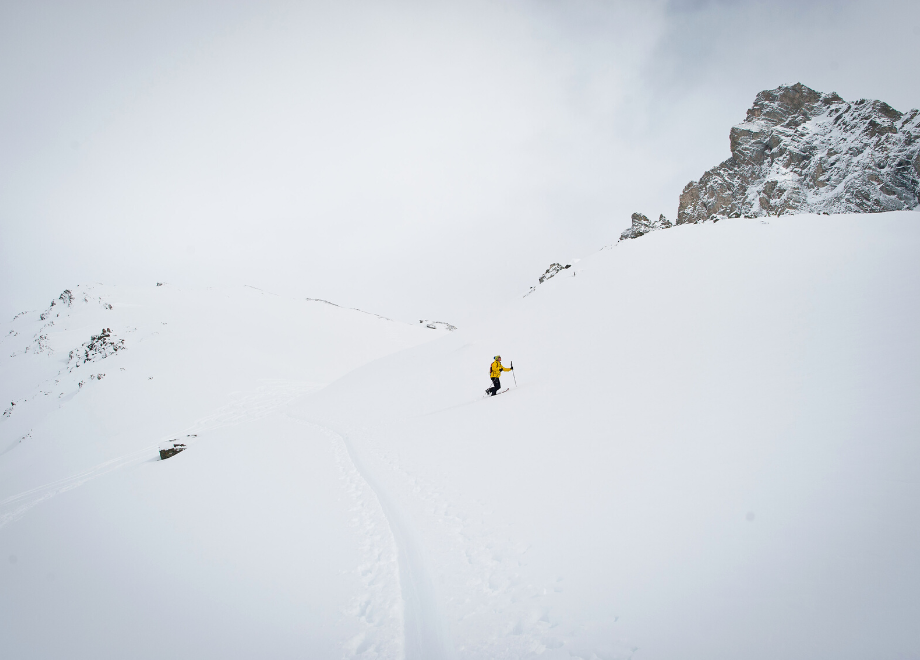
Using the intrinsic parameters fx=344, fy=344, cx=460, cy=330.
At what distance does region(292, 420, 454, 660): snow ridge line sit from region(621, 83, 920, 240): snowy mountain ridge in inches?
1523

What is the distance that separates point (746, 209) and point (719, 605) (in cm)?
8881

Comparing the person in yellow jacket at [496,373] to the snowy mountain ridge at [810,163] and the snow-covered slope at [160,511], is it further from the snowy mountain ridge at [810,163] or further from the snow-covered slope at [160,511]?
the snowy mountain ridge at [810,163]

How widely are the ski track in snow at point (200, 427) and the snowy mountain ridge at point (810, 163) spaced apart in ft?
124

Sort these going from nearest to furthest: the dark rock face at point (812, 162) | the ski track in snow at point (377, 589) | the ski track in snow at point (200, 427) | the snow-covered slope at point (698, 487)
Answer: the snow-covered slope at point (698, 487), the ski track in snow at point (377, 589), the ski track in snow at point (200, 427), the dark rock face at point (812, 162)

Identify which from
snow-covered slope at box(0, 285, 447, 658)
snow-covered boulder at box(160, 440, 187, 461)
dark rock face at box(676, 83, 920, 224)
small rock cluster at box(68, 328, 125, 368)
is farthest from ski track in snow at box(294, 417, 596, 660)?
dark rock face at box(676, 83, 920, 224)

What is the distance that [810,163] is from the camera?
205 feet

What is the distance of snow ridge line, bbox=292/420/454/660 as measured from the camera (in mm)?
3934

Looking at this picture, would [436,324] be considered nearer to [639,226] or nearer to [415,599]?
[639,226]

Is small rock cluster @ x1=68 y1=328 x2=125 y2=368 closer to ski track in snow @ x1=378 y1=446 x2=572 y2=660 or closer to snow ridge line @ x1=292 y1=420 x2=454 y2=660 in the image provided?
snow ridge line @ x1=292 y1=420 x2=454 y2=660

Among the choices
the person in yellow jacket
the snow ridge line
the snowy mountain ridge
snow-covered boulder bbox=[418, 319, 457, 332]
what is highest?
the snowy mountain ridge

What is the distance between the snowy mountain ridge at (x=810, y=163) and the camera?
45656 mm

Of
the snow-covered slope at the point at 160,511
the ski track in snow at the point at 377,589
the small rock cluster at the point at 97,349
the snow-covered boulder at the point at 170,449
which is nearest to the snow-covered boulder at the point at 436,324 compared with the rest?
the snow-covered slope at the point at 160,511

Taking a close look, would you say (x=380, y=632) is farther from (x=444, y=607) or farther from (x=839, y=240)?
(x=839, y=240)

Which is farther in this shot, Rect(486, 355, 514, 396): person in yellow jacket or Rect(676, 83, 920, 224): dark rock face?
Rect(676, 83, 920, 224): dark rock face
